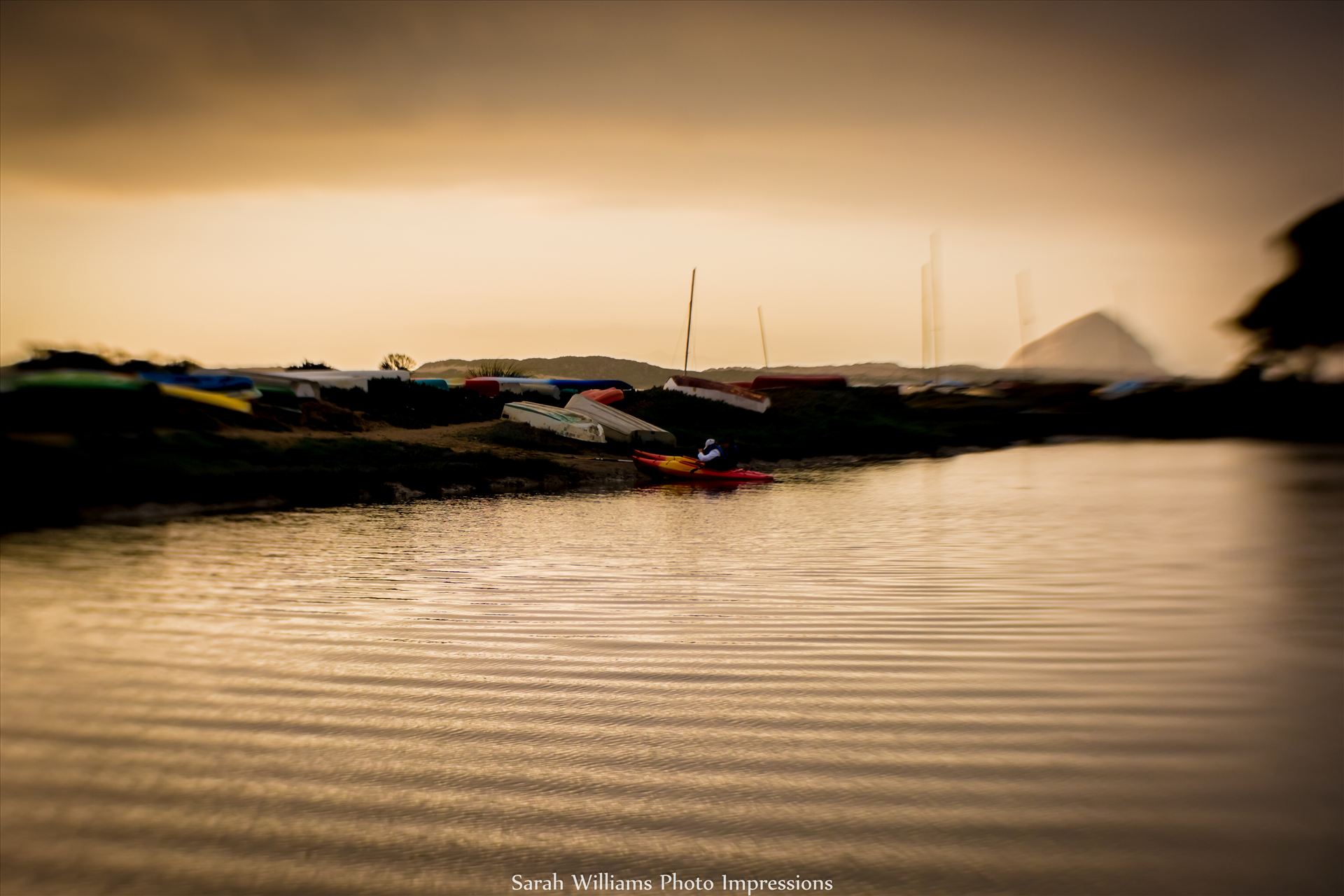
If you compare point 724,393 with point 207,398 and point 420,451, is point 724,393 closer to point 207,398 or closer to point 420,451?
point 420,451

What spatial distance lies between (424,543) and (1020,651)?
11667 mm

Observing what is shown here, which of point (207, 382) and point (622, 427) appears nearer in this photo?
point (207, 382)

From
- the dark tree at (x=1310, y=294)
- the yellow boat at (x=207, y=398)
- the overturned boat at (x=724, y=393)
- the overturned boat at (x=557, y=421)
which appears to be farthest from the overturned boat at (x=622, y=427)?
the dark tree at (x=1310, y=294)

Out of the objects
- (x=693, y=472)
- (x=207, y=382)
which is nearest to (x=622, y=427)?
(x=693, y=472)

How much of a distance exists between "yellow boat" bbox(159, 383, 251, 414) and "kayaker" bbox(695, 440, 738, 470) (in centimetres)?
1380

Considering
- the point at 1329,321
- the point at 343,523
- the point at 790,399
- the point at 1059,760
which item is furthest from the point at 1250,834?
the point at 790,399

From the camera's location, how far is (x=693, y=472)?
3341 cm

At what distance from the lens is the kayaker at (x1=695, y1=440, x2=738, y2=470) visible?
1330 inches

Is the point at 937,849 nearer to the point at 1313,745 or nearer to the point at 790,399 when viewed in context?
the point at 1313,745

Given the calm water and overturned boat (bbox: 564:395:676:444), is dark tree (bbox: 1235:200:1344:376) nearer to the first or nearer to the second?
overturned boat (bbox: 564:395:676:444)

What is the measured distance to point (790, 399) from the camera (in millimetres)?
60281

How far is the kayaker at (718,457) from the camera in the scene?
33781 millimetres

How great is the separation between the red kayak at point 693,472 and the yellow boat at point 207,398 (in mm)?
12243

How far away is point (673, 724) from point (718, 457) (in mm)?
27289
